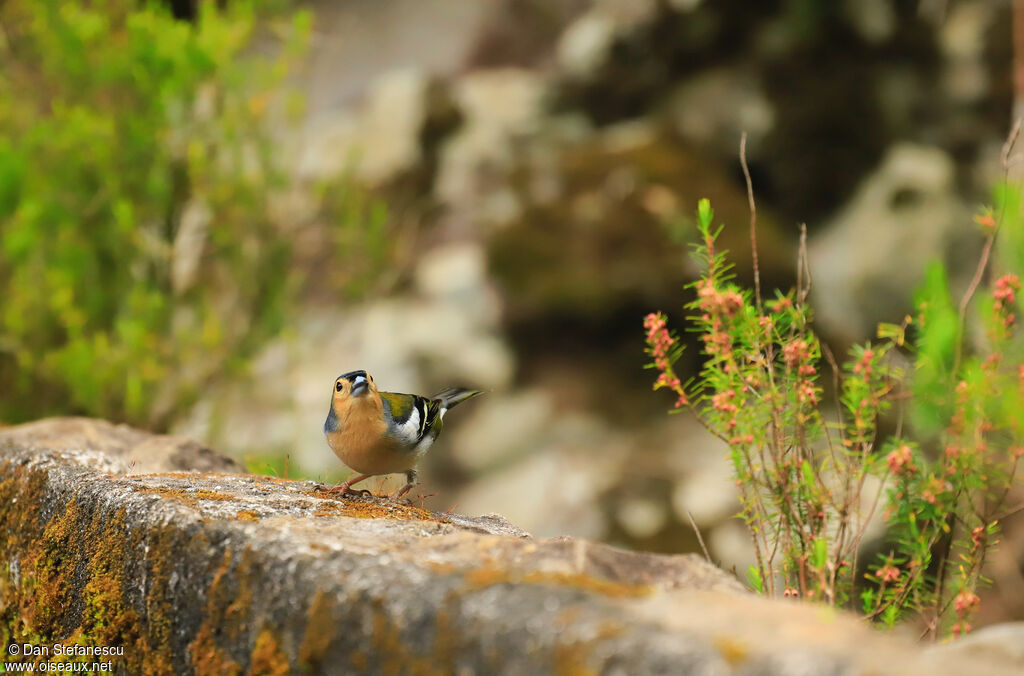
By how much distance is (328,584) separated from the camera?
74.7 inches

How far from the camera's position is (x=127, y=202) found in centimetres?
644

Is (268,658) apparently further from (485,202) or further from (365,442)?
(485,202)

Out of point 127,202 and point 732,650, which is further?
point 127,202

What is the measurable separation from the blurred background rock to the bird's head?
3.85m

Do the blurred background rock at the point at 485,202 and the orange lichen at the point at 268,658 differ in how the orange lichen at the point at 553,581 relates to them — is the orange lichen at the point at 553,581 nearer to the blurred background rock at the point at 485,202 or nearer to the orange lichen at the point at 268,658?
the orange lichen at the point at 268,658

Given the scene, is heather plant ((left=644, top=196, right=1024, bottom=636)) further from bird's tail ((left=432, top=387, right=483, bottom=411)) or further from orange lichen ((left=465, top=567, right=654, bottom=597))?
bird's tail ((left=432, top=387, right=483, bottom=411))

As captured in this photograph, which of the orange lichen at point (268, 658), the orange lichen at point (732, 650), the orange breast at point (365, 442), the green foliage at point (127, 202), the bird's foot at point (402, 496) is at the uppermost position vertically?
the green foliage at point (127, 202)

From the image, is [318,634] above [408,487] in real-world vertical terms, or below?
below

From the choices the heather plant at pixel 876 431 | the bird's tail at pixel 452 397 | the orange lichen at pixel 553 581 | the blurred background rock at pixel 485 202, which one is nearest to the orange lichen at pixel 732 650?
the orange lichen at pixel 553 581

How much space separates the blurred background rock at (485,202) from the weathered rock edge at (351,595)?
12.7ft

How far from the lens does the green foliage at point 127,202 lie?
250 inches

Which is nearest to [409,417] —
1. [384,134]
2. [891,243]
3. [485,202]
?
[485,202]

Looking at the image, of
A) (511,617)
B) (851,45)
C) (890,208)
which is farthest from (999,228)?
(851,45)

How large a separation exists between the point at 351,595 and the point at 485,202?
30.8 feet
